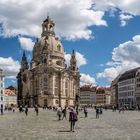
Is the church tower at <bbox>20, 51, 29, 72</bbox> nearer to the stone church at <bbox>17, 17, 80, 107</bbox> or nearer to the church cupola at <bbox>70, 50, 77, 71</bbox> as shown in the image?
the stone church at <bbox>17, 17, 80, 107</bbox>

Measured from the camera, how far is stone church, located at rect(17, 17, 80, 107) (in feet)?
509

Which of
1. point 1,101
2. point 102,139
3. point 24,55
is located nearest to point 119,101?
point 24,55

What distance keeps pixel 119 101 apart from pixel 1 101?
68848 mm

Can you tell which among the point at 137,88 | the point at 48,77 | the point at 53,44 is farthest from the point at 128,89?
the point at 53,44

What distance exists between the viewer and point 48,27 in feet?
570

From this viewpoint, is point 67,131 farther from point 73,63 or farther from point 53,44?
point 73,63

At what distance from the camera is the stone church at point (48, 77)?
15525 centimetres

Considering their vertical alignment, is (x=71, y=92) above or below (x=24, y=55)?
below

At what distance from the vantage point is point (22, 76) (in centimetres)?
17250

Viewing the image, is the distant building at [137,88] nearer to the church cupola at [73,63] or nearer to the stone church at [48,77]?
the stone church at [48,77]

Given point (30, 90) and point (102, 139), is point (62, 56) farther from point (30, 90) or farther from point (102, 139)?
point (102, 139)

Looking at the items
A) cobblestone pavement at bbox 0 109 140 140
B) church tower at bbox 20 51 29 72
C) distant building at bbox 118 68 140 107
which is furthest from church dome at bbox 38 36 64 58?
cobblestone pavement at bbox 0 109 140 140

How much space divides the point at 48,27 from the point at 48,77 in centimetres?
2704

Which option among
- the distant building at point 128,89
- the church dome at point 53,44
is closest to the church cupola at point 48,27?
the church dome at point 53,44
